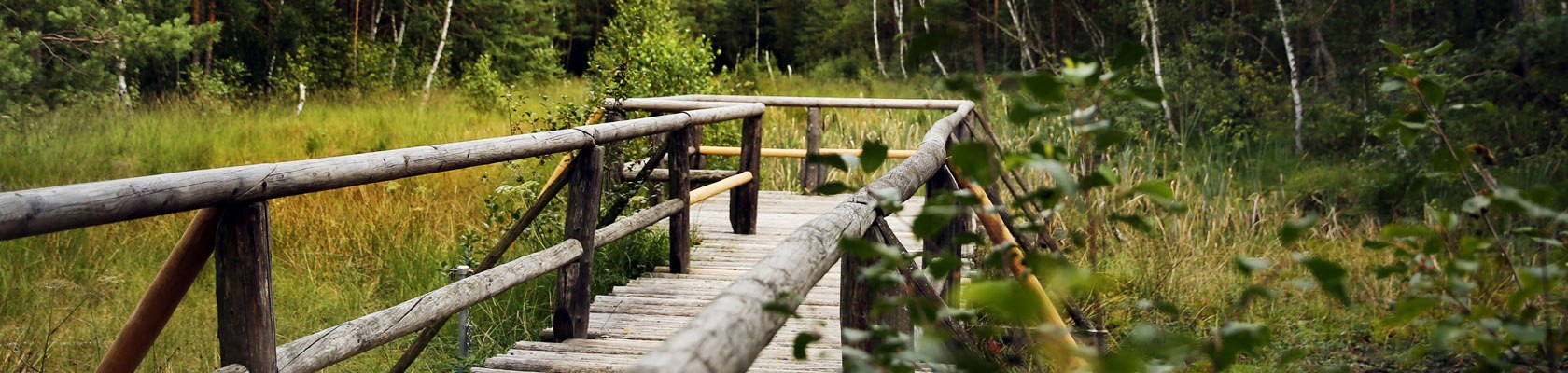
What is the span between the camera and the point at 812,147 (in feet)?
28.5

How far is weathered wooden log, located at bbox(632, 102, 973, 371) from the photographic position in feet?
3.79

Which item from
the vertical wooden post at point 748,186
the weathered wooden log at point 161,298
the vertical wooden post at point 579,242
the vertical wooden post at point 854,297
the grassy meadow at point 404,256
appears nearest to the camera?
the weathered wooden log at point 161,298

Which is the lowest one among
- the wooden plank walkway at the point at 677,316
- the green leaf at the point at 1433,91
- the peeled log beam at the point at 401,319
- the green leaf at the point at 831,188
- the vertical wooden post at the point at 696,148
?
the wooden plank walkway at the point at 677,316

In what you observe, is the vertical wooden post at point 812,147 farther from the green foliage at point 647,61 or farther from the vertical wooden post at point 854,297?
the vertical wooden post at point 854,297

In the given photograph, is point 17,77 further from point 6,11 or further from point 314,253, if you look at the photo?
point 314,253

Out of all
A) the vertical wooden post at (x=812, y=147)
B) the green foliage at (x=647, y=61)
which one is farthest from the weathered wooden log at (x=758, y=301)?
the vertical wooden post at (x=812, y=147)

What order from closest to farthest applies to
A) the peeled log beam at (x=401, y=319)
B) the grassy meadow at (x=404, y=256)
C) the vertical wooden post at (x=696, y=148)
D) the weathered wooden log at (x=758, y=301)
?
the weathered wooden log at (x=758, y=301) → the peeled log beam at (x=401, y=319) → the grassy meadow at (x=404, y=256) → the vertical wooden post at (x=696, y=148)

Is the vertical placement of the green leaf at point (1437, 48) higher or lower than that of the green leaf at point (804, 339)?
higher

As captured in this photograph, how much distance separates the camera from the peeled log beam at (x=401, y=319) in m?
2.47

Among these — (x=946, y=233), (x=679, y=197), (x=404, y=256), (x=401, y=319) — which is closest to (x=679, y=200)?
(x=679, y=197)

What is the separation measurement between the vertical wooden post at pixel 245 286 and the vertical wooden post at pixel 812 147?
6.02 meters

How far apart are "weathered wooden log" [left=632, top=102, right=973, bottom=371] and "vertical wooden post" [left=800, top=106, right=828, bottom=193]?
20.3ft

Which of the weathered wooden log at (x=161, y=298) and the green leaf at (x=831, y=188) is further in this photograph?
the weathered wooden log at (x=161, y=298)

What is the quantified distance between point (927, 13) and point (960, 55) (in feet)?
95.2
